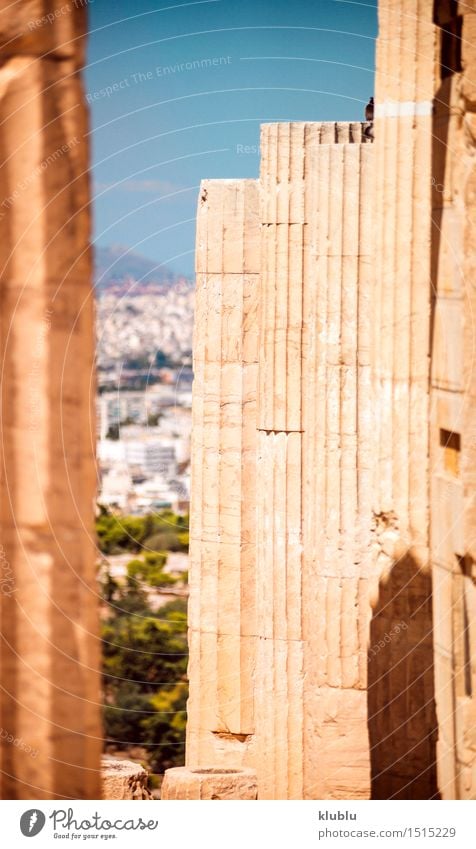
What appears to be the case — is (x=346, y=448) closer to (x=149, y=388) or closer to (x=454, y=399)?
(x=454, y=399)

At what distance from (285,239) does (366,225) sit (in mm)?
1551

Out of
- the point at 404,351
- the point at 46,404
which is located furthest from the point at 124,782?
the point at 46,404

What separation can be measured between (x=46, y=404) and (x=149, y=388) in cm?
5143

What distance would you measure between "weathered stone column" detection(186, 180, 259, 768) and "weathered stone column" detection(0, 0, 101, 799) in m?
9.89

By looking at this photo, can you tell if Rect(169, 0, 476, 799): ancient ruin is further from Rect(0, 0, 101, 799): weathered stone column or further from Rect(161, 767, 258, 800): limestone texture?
Rect(0, 0, 101, 799): weathered stone column

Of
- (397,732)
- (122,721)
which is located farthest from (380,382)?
(122,721)

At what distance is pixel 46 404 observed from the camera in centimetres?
554

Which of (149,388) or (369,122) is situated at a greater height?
(149,388)

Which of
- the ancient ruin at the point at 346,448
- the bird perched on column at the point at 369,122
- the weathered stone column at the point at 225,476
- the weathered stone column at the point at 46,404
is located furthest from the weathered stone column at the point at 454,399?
the weathered stone column at the point at 225,476

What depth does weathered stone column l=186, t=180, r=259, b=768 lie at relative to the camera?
1544cm

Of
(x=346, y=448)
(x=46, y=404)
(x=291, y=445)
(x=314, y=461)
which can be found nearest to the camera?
(x=46, y=404)

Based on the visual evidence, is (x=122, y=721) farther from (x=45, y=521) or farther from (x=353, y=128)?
(x=45, y=521)

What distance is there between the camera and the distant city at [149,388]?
177 feet

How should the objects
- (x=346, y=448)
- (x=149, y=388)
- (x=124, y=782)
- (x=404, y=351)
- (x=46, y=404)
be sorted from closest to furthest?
(x=46, y=404)
(x=404, y=351)
(x=124, y=782)
(x=346, y=448)
(x=149, y=388)
